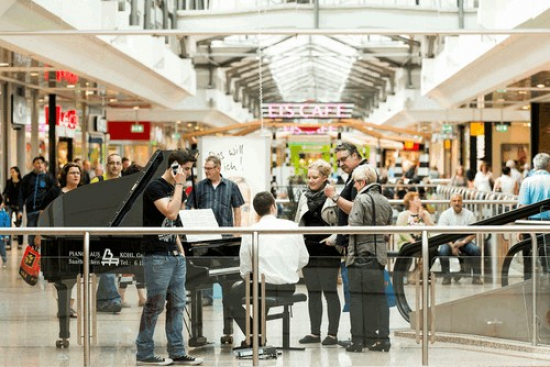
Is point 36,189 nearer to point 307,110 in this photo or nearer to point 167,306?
point 167,306

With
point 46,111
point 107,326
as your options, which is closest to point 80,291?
point 107,326

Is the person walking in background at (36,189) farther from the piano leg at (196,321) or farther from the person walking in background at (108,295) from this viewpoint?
the piano leg at (196,321)

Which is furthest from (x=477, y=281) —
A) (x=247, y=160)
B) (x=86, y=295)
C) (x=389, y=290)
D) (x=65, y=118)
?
(x=65, y=118)

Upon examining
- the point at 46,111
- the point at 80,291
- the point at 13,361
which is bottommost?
the point at 13,361

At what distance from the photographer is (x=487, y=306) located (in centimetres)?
880

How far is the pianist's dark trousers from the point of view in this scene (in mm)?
8628

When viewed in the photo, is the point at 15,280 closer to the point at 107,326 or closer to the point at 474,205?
the point at 107,326

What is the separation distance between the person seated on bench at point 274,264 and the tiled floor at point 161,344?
17 centimetres

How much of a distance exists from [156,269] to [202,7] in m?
6.14

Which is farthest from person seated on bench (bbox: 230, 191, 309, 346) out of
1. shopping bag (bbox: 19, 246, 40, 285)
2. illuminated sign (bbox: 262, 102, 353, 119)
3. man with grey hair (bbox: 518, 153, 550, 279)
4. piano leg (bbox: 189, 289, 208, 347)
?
illuminated sign (bbox: 262, 102, 353, 119)

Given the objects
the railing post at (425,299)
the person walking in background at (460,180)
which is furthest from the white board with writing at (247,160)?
the person walking in background at (460,180)

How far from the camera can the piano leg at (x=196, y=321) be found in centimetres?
879

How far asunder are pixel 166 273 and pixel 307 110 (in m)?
18.9

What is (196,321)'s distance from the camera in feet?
29.0
